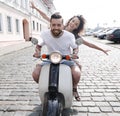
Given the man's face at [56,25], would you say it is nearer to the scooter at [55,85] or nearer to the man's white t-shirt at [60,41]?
the man's white t-shirt at [60,41]

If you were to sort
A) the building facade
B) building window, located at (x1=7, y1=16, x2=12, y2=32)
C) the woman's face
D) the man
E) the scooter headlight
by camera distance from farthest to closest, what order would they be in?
building window, located at (x1=7, y1=16, x2=12, y2=32) < the building facade < the woman's face < the man < the scooter headlight

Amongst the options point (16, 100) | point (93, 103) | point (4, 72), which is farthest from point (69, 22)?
point (4, 72)

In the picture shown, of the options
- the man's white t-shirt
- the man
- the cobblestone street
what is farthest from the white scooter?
the cobblestone street

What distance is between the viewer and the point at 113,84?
5.22m

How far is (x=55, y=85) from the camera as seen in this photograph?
268cm

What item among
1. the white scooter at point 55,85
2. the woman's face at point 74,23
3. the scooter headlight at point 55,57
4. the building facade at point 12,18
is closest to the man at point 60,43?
the white scooter at point 55,85

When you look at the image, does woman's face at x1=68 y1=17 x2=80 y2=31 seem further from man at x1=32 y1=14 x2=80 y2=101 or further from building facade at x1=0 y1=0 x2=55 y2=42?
building facade at x1=0 y1=0 x2=55 y2=42

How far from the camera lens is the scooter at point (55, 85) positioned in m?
2.55

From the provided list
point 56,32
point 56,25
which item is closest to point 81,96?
point 56,32

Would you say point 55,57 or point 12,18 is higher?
point 12,18

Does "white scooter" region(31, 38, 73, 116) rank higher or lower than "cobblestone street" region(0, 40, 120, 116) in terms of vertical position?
higher

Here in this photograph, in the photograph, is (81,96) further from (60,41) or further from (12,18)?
(12,18)

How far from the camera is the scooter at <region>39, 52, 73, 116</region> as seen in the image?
2.55m

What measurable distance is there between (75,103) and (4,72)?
371cm
